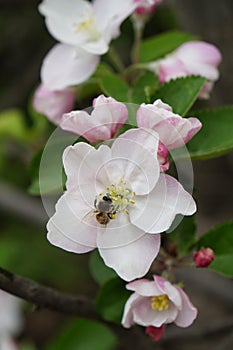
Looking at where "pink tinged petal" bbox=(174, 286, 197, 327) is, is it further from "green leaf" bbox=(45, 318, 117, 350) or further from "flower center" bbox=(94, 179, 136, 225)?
"green leaf" bbox=(45, 318, 117, 350)

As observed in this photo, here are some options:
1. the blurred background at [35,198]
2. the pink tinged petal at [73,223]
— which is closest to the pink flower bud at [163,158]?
the pink tinged petal at [73,223]

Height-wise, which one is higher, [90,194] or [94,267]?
[90,194]

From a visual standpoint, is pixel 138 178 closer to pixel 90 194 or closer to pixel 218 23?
pixel 90 194

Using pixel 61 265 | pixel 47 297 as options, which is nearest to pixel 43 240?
pixel 61 265

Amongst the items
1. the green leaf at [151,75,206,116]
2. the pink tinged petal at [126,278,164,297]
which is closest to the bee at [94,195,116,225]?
the pink tinged petal at [126,278,164,297]

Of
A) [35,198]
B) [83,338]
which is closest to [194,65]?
[83,338]

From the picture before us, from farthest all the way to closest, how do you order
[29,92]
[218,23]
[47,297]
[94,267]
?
[29,92], [218,23], [94,267], [47,297]

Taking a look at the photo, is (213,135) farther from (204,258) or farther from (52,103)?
(52,103)
